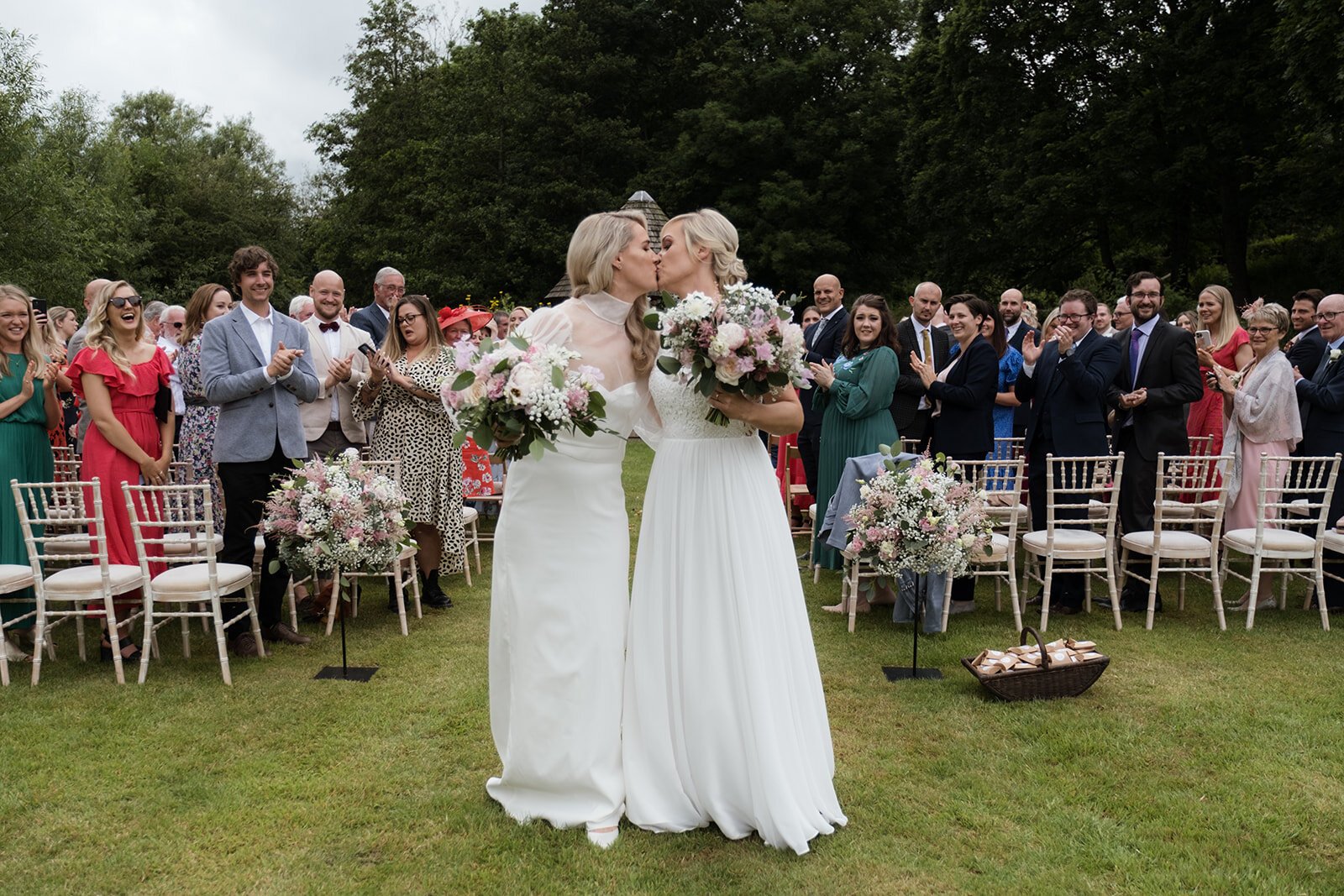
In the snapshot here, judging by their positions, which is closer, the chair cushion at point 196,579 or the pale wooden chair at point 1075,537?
the chair cushion at point 196,579

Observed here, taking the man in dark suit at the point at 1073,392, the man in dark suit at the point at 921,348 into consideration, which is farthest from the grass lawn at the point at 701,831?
the man in dark suit at the point at 921,348

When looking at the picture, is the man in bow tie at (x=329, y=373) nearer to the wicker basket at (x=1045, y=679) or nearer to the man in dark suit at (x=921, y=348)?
the man in dark suit at (x=921, y=348)

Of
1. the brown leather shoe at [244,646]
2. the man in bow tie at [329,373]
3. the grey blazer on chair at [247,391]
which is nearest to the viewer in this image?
the grey blazer on chair at [247,391]

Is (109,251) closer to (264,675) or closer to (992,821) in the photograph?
(264,675)

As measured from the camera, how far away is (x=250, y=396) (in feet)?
21.5

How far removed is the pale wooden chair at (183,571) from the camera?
5945 millimetres

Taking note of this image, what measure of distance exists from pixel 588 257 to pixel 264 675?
3906mm

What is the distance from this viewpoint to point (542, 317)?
13.6ft

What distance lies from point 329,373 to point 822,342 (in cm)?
459

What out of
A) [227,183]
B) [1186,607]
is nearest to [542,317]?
[1186,607]

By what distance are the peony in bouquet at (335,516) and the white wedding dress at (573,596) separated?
235 centimetres

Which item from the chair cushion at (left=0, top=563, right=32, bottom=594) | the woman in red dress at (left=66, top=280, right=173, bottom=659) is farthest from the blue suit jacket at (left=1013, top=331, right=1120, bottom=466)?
the chair cushion at (left=0, top=563, right=32, bottom=594)

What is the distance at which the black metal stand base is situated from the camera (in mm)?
6141

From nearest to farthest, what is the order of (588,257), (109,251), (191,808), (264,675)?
1. (588,257)
2. (191,808)
3. (264,675)
4. (109,251)
